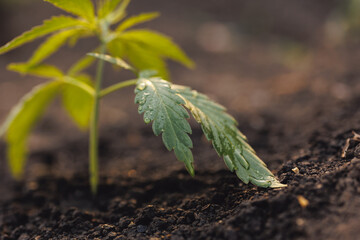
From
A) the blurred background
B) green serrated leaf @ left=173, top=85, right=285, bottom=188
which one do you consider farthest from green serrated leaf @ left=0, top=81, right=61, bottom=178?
green serrated leaf @ left=173, top=85, right=285, bottom=188

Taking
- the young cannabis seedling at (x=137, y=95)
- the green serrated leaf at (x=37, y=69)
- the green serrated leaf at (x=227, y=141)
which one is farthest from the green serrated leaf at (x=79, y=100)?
the green serrated leaf at (x=227, y=141)

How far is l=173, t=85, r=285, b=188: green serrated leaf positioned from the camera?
1.04 metres

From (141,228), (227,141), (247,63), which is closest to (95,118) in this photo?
(141,228)

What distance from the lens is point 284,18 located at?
5441mm

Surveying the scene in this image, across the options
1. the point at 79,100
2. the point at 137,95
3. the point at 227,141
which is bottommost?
the point at 227,141

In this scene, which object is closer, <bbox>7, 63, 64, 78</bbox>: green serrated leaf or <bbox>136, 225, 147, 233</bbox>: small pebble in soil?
<bbox>136, 225, 147, 233</bbox>: small pebble in soil

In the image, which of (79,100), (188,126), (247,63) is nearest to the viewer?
(188,126)

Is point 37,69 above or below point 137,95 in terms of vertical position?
above

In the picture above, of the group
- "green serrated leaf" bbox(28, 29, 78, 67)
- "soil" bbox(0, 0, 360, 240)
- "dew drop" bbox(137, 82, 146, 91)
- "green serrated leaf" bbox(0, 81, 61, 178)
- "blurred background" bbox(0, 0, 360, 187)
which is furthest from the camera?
"blurred background" bbox(0, 0, 360, 187)

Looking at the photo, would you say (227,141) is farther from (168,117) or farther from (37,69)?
(37,69)

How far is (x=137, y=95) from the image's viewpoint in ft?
3.48

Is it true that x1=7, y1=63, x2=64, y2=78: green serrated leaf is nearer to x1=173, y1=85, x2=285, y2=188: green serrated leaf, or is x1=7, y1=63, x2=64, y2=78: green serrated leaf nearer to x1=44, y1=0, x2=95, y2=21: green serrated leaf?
x1=44, y1=0, x2=95, y2=21: green serrated leaf

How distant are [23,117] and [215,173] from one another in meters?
0.96

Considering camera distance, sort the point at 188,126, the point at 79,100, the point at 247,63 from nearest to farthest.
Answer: the point at 188,126
the point at 79,100
the point at 247,63
